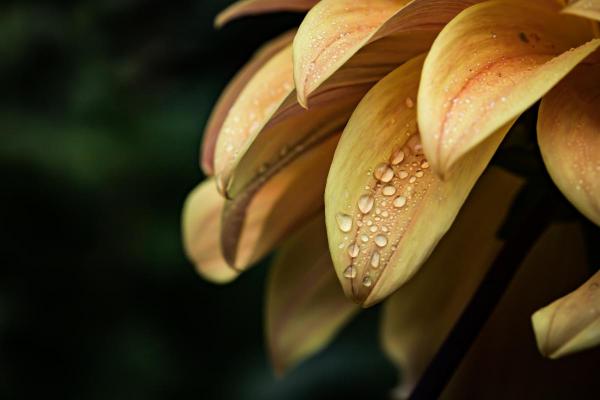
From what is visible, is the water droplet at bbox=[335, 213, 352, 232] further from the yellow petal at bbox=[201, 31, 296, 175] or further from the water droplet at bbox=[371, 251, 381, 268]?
the yellow petal at bbox=[201, 31, 296, 175]

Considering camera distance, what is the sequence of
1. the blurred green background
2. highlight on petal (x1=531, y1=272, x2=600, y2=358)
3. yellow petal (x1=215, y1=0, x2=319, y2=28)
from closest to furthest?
highlight on petal (x1=531, y1=272, x2=600, y2=358)
yellow petal (x1=215, y1=0, x2=319, y2=28)
the blurred green background

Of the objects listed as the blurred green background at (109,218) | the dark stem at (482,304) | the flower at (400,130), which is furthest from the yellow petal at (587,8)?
the blurred green background at (109,218)

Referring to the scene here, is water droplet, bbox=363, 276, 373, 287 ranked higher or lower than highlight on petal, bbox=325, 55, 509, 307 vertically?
lower

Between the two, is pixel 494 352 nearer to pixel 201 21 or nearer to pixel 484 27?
pixel 484 27


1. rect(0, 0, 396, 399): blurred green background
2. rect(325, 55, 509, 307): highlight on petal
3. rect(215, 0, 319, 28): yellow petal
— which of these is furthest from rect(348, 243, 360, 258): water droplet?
rect(0, 0, 396, 399): blurred green background

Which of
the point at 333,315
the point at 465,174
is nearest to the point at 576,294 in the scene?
the point at 465,174
